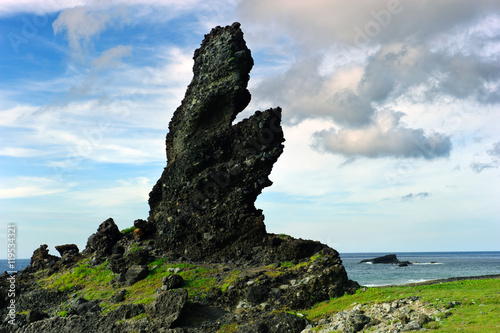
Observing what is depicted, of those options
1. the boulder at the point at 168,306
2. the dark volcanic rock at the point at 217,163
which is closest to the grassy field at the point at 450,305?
the boulder at the point at 168,306

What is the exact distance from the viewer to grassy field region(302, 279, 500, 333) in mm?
15772

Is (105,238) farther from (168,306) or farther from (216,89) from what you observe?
(216,89)

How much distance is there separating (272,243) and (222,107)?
11369 mm

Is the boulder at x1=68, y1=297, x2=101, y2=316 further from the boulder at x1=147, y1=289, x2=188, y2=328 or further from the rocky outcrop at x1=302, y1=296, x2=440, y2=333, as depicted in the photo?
the rocky outcrop at x1=302, y1=296, x2=440, y2=333

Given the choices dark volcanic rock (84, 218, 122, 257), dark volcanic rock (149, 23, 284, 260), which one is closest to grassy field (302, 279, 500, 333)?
dark volcanic rock (149, 23, 284, 260)

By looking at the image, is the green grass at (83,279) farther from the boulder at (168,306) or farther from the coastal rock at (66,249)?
the boulder at (168,306)

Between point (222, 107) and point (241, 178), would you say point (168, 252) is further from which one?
point (222, 107)

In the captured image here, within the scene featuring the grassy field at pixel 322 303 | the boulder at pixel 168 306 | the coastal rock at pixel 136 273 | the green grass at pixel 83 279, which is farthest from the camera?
the green grass at pixel 83 279

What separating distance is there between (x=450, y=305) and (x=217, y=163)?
19070mm

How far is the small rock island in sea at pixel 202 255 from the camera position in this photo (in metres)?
24.3

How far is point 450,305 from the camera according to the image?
59.4 ft

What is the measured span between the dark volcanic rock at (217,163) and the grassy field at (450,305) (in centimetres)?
875

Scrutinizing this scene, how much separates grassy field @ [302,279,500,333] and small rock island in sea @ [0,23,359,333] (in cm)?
132

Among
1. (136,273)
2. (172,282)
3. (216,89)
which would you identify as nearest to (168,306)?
(172,282)
